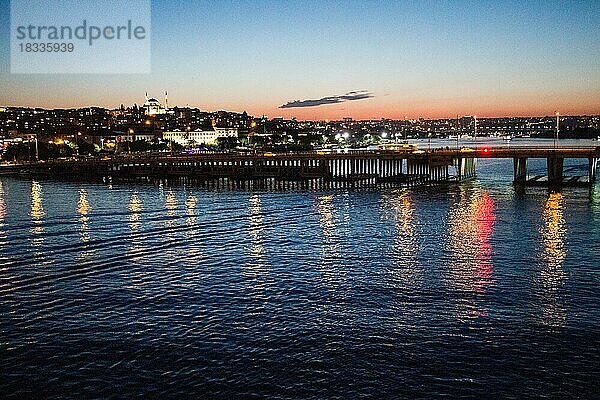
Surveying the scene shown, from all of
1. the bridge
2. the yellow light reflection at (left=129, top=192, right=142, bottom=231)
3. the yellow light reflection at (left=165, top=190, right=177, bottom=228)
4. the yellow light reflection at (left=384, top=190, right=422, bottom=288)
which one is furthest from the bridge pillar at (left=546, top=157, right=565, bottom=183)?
the yellow light reflection at (left=129, top=192, right=142, bottom=231)

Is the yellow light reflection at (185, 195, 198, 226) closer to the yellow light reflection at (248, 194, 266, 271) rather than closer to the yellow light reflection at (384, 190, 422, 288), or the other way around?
the yellow light reflection at (248, 194, 266, 271)

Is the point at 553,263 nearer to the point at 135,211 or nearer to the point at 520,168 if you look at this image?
the point at 135,211

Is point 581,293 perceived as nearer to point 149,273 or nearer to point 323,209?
point 149,273

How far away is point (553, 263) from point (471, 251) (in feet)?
16.5

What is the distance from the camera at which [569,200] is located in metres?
62.5

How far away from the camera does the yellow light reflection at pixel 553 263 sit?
23547mm

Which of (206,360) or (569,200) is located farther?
(569,200)

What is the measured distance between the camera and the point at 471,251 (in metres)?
36.0

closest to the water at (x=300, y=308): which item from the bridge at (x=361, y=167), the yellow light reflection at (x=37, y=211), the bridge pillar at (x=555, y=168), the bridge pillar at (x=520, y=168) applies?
the yellow light reflection at (x=37, y=211)

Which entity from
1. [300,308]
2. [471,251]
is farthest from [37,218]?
[471,251]

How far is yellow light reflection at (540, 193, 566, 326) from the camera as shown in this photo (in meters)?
23.5

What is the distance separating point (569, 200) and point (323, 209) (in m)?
26.9

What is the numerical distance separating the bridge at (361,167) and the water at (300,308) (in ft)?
125

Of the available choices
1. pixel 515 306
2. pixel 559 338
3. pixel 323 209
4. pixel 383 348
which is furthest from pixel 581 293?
pixel 323 209
